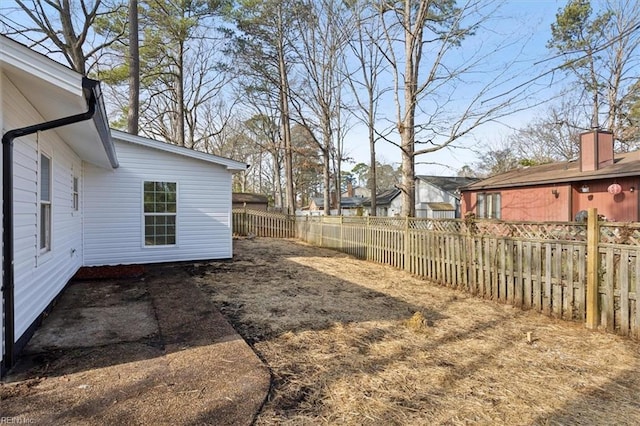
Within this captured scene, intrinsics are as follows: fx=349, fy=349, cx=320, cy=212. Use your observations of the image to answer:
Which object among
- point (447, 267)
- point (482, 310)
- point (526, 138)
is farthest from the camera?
point (526, 138)

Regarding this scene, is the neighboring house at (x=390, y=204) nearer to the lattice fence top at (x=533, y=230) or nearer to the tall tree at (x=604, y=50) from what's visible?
the tall tree at (x=604, y=50)

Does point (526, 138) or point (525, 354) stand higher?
point (526, 138)

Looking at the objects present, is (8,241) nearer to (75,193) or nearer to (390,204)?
(75,193)

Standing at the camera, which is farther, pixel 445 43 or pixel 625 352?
pixel 445 43

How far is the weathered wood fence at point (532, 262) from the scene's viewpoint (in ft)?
12.7

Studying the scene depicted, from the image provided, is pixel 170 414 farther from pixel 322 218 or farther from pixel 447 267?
pixel 322 218

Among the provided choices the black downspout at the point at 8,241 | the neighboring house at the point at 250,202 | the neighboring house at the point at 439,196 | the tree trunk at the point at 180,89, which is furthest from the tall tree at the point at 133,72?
the neighboring house at the point at 439,196

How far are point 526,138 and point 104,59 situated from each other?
2733 centimetres

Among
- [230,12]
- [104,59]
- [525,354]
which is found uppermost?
[230,12]

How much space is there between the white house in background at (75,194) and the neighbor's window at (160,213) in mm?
22

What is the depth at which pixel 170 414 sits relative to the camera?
7.34 ft

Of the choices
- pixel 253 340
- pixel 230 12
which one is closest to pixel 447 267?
pixel 253 340

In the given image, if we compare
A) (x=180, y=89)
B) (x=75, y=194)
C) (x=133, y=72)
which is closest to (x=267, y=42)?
(x=180, y=89)

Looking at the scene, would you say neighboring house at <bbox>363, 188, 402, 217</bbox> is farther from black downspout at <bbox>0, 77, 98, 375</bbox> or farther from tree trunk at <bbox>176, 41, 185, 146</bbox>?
black downspout at <bbox>0, 77, 98, 375</bbox>
